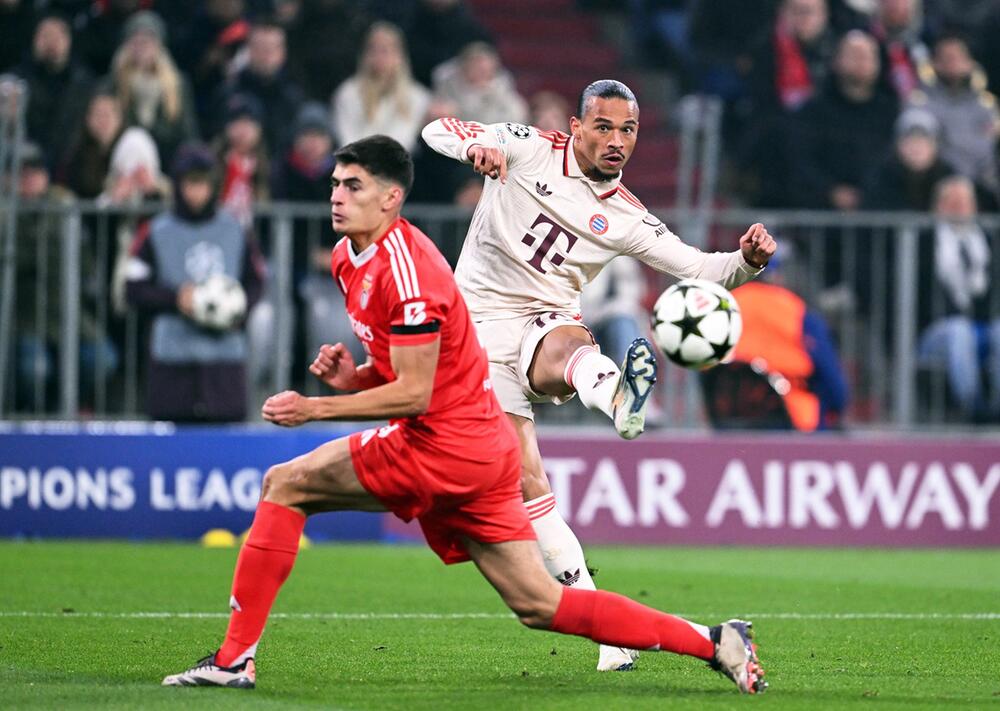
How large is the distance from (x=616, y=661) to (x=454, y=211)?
709cm

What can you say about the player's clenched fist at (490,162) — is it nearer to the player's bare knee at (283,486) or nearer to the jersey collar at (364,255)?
the jersey collar at (364,255)

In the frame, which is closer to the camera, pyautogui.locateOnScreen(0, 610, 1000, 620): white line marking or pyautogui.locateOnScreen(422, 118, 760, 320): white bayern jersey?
pyautogui.locateOnScreen(422, 118, 760, 320): white bayern jersey

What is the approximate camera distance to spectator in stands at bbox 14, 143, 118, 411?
1404 cm

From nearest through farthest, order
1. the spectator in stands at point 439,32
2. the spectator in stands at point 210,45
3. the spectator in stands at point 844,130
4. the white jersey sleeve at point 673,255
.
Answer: the white jersey sleeve at point 673,255 < the spectator in stands at point 844,130 < the spectator in stands at point 210,45 < the spectator in stands at point 439,32

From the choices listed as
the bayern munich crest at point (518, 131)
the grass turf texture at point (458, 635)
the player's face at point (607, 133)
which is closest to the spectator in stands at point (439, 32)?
the grass turf texture at point (458, 635)

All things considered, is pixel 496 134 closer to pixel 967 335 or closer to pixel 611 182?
pixel 611 182

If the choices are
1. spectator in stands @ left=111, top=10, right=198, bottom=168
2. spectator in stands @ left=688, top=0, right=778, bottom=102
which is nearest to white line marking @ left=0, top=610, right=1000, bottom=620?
spectator in stands @ left=111, top=10, right=198, bottom=168

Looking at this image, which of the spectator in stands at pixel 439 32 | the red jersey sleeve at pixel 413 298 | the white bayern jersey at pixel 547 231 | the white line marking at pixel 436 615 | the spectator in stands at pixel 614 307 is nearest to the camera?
the red jersey sleeve at pixel 413 298

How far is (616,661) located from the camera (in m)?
7.88

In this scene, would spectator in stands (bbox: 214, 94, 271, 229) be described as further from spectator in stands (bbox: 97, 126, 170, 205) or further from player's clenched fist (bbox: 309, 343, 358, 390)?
player's clenched fist (bbox: 309, 343, 358, 390)

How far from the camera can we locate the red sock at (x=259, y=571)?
6.77m

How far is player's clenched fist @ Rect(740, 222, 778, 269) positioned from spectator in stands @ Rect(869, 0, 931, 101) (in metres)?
10.1

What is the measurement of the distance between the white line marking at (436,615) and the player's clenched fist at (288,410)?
3.28 metres

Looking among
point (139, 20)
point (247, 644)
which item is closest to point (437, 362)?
point (247, 644)
